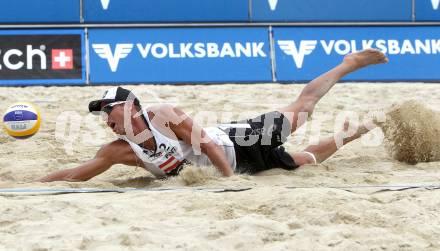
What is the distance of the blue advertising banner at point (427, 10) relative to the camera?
30.5 ft

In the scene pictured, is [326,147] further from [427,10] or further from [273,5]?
[427,10]

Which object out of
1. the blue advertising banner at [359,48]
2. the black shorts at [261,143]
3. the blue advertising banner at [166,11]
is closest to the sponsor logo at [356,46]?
the blue advertising banner at [359,48]

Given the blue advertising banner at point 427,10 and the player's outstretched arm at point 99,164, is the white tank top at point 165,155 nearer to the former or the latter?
the player's outstretched arm at point 99,164

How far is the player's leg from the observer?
5293 mm

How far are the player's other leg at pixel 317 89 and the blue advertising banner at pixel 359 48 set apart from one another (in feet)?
9.82

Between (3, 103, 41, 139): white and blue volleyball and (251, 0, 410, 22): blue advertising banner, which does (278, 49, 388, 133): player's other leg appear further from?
(251, 0, 410, 22): blue advertising banner

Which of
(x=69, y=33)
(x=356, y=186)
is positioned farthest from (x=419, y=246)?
(x=69, y=33)

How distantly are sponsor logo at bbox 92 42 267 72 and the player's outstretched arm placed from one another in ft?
12.7

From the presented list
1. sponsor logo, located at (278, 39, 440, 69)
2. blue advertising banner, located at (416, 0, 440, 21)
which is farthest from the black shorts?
blue advertising banner, located at (416, 0, 440, 21)

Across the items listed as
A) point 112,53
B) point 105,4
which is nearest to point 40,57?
point 112,53

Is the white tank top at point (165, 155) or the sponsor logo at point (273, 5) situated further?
the sponsor logo at point (273, 5)

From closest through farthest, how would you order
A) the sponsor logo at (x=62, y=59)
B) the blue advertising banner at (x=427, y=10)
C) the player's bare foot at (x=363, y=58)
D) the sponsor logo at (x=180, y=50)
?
the player's bare foot at (x=363, y=58)
the sponsor logo at (x=62, y=59)
the sponsor logo at (x=180, y=50)
the blue advertising banner at (x=427, y=10)

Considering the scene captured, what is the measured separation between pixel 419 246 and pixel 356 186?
936 mm

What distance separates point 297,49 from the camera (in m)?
8.79
